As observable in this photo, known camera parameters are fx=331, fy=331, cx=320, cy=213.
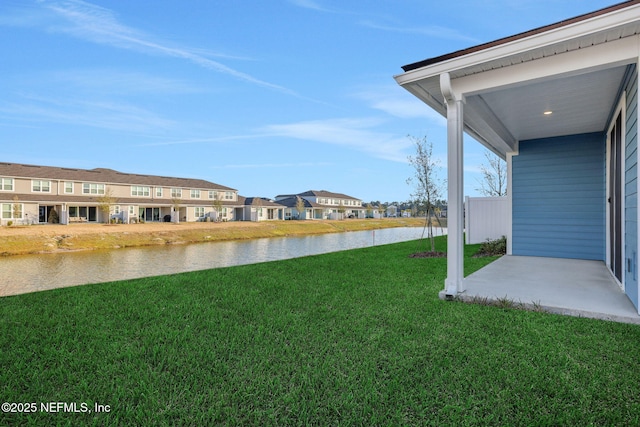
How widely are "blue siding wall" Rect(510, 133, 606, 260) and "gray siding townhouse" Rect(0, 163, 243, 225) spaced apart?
31.0 meters

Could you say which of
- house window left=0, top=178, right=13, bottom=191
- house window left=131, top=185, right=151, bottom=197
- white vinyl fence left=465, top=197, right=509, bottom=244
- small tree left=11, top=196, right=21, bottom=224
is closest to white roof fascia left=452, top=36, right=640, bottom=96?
white vinyl fence left=465, top=197, right=509, bottom=244

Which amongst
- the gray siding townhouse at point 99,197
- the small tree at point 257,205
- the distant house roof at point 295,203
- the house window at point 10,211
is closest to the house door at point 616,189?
the gray siding townhouse at point 99,197

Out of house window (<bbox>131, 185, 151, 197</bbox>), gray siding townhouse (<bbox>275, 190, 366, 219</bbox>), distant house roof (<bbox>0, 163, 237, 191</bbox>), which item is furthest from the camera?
gray siding townhouse (<bbox>275, 190, 366, 219</bbox>)

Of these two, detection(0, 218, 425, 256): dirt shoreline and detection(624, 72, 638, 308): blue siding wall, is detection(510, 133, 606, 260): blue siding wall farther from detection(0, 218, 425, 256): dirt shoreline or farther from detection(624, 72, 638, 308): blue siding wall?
detection(0, 218, 425, 256): dirt shoreline

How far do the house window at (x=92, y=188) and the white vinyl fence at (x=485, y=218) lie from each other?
3211 cm

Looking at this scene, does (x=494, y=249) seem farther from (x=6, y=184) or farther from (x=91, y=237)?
(x=6, y=184)

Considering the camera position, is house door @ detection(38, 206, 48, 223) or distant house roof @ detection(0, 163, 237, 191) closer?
distant house roof @ detection(0, 163, 237, 191)

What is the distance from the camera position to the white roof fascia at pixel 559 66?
3.58 meters

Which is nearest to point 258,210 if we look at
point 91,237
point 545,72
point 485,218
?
point 91,237

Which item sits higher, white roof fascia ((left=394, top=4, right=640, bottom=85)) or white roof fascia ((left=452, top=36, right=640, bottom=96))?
white roof fascia ((left=394, top=4, right=640, bottom=85))

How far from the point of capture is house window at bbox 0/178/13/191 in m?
25.8

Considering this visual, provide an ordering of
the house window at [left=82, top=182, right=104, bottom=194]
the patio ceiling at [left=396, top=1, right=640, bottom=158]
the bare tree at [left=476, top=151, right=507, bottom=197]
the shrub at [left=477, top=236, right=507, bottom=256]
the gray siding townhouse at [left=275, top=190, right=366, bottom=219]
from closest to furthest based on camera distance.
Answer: the patio ceiling at [left=396, top=1, right=640, bottom=158], the shrub at [left=477, top=236, right=507, bottom=256], the bare tree at [left=476, top=151, right=507, bottom=197], the house window at [left=82, top=182, right=104, bottom=194], the gray siding townhouse at [left=275, top=190, right=366, bottom=219]

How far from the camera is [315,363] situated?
2.70 meters

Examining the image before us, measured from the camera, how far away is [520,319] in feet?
12.2
